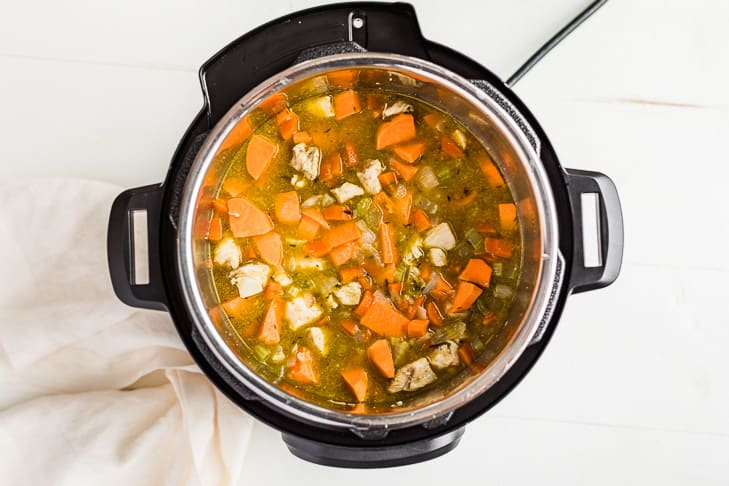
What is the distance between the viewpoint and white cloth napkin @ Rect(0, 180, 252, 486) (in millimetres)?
1267

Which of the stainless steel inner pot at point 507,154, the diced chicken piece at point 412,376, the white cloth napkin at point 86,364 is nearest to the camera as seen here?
the stainless steel inner pot at point 507,154

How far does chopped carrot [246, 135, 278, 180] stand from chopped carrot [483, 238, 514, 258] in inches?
13.9

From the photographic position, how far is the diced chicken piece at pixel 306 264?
1.12 meters

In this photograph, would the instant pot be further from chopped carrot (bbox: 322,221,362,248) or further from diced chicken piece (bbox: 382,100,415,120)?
chopped carrot (bbox: 322,221,362,248)

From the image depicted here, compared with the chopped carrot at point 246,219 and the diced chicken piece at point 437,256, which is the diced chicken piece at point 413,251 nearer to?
the diced chicken piece at point 437,256

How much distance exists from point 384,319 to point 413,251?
0.11 metres

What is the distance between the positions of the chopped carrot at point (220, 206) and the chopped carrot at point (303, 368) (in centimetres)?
24

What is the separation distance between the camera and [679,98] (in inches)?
52.3

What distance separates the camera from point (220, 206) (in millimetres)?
1129

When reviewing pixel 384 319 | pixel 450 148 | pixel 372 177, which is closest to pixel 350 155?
pixel 372 177

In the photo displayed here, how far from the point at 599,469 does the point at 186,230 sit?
87 cm

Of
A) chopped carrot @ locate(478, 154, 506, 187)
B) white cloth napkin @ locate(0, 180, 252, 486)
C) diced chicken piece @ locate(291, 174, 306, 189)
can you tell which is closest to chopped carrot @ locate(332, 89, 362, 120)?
diced chicken piece @ locate(291, 174, 306, 189)

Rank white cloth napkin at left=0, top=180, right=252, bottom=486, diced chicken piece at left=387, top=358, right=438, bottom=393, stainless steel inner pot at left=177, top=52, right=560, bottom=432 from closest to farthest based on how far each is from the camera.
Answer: stainless steel inner pot at left=177, top=52, right=560, bottom=432 < diced chicken piece at left=387, top=358, right=438, bottom=393 < white cloth napkin at left=0, top=180, right=252, bottom=486

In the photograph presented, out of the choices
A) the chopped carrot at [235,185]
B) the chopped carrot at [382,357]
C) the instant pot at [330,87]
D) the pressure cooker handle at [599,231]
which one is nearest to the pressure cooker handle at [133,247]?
the instant pot at [330,87]
